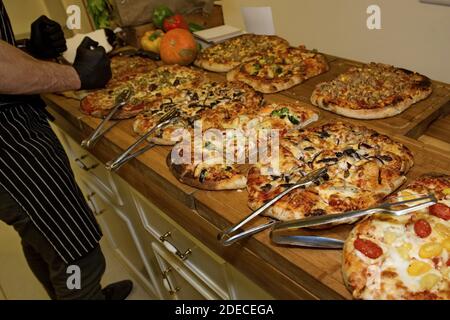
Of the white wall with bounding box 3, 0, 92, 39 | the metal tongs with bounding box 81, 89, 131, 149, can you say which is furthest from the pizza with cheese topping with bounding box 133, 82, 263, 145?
the white wall with bounding box 3, 0, 92, 39

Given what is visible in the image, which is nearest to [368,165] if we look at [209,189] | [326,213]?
[326,213]

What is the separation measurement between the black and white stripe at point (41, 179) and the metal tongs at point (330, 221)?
972mm

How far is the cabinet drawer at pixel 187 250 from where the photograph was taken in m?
1.23

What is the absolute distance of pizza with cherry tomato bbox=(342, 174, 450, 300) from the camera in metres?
0.71

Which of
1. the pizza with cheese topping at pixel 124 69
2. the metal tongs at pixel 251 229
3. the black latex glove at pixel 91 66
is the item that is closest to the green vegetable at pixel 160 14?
the pizza with cheese topping at pixel 124 69

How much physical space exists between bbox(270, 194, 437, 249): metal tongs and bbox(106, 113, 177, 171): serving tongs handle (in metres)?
0.60

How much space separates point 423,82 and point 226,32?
45.3 inches

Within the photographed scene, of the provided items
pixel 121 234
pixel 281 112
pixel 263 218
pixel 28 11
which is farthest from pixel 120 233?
pixel 28 11

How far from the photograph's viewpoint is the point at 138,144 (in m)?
A: 1.33

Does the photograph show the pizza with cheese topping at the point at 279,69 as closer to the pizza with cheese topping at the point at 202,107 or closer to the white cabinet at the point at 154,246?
the pizza with cheese topping at the point at 202,107

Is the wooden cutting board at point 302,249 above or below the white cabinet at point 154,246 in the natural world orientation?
above

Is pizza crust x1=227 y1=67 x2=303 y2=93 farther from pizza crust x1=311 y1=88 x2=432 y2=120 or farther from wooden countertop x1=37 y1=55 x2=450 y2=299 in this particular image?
pizza crust x1=311 y1=88 x2=432 y2=120

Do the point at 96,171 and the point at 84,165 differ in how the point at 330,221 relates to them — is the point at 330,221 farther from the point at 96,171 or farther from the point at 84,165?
the point at 84,165
